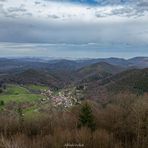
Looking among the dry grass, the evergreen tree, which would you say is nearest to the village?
the dry grass

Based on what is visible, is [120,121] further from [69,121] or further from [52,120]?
[52,120]

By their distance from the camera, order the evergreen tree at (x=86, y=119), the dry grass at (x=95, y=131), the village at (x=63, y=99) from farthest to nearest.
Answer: the village at (x=63, y=99)
the evergreen tree at (x=86, y=119)
the dry grass at (x=95, y=131)

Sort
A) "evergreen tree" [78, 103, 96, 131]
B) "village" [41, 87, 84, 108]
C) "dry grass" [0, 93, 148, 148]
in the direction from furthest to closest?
"village" [41, 87, 84, 108] < "evergreen tree" [78, 103, 96, 131] < "dry grass" [0, 93, 148, 148]

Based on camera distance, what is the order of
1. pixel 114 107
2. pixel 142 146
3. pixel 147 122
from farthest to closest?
pixel 114 107
pixel 147 122
pixel 142 146

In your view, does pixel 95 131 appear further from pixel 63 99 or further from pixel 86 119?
→ pixel 63 99

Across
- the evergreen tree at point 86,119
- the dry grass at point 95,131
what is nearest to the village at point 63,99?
the dry grass at point 95,131

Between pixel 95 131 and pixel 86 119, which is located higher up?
pixel 86 119

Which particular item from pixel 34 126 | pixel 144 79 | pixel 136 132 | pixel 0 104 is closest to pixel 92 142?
pixel 136 132

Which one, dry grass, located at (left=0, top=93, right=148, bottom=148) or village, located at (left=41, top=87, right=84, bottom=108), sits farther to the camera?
village, located at (left=41, top=87, right=84, bottom=108)

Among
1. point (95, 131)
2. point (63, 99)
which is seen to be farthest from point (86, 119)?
point (63, 99)

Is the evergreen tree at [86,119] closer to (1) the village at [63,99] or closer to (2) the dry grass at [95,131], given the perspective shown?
(2) the dry grass at [95,131]

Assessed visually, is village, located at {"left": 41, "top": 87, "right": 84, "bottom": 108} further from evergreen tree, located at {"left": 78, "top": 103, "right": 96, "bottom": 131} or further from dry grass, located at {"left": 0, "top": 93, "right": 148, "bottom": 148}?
evergreen tree, located at {"left": 78, "top": 103, "right": 96, "bottom": 131}
